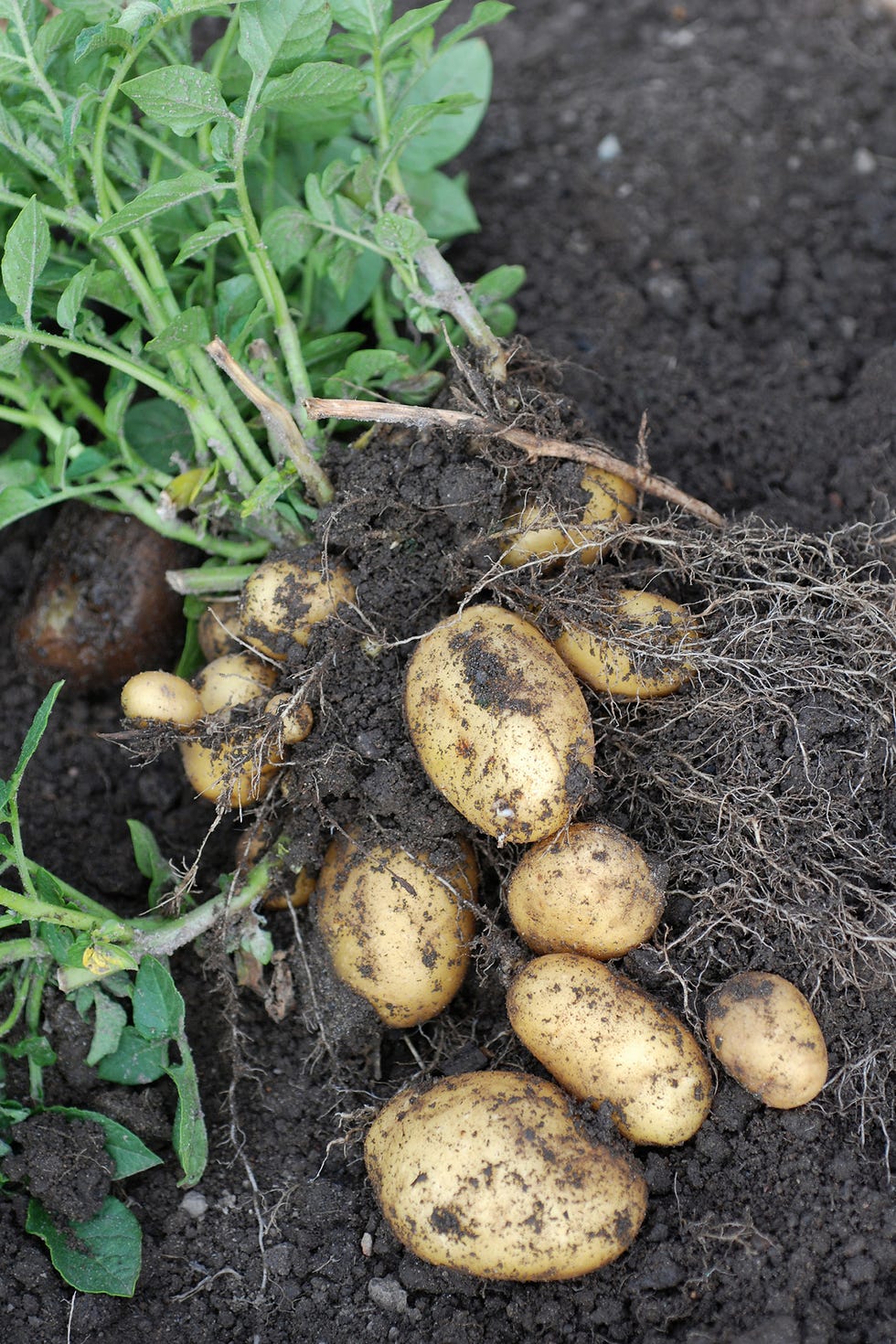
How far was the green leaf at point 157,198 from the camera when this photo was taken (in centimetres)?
156

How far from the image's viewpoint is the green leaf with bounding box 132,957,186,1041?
67.5 inches

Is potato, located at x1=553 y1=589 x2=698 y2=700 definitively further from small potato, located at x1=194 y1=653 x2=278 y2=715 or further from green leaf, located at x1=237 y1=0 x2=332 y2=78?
green leaf, located at x1=237 y1=0 x2=332 y2=78

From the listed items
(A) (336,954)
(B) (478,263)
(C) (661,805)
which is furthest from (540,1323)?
(B) (478,263)

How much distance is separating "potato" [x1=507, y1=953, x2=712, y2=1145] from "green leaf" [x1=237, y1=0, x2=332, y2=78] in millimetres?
1413

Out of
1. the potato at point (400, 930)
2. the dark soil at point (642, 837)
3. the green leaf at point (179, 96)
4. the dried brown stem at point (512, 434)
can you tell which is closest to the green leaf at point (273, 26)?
the green leaf at point (179, 96)

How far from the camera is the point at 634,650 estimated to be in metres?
1.69

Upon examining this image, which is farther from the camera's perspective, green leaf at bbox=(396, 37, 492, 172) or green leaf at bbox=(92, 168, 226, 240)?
green leaf at bbox=(396, 37, 492, 172)

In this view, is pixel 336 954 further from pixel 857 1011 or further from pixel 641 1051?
pixel 857 1011

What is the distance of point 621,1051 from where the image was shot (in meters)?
1.50

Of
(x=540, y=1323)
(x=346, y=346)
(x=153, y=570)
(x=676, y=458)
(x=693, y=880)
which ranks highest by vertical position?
(x=346, y=346)

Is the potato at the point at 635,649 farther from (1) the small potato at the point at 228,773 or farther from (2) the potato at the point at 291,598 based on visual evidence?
(1) the small potato at the point at 228,773

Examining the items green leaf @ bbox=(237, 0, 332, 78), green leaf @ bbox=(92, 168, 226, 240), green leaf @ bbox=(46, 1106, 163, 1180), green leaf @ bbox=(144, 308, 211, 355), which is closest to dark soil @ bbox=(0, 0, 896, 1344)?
green leaf @ bbox=(46, 1106, 163, 1180)

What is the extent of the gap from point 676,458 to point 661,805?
0.79 metres

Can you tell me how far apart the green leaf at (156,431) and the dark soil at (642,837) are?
40cm
